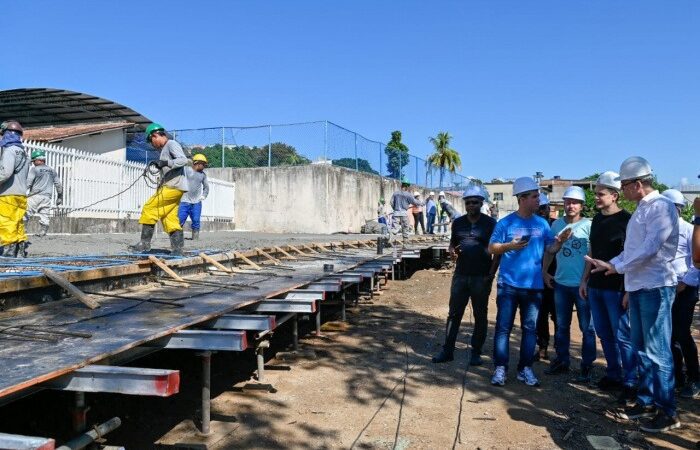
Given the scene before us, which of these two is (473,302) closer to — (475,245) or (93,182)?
(475,245)

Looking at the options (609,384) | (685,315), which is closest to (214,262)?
(609,384)

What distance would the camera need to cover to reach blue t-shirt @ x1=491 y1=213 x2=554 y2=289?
470 cm

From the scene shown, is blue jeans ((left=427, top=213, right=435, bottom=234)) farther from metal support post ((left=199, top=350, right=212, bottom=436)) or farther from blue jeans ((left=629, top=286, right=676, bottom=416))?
metal support post ((left=199, top=350, right=212, bottom=436))

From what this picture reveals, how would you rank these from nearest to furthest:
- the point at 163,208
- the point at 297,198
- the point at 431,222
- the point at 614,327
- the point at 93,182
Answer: the point at 614,327 → the point at 163,208 → the point at 93,182 → the point at 297,198 → the point at 431,222

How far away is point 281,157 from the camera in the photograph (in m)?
18.3

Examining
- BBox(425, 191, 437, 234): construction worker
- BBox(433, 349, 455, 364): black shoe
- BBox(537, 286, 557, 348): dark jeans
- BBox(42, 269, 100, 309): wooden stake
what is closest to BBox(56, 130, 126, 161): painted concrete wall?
BBox(425, 191, 437, 234): construction worker

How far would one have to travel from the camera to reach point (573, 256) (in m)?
5.04

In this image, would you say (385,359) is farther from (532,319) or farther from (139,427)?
(139,427)

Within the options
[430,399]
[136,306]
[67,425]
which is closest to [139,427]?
[67,425]

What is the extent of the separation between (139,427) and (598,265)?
11.4 feet

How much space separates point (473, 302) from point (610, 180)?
1.73 m

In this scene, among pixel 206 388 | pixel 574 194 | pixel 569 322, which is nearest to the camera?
pixel 206 388

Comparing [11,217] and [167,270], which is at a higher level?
[11,217]

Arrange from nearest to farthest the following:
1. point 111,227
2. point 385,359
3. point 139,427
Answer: point 139,427 < point 385,359 < point 111,227
